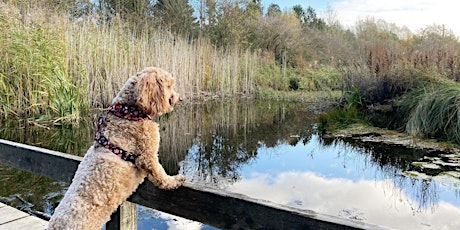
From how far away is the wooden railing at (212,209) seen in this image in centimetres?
126

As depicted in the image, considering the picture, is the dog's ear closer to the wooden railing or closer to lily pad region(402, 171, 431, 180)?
the wooden railing

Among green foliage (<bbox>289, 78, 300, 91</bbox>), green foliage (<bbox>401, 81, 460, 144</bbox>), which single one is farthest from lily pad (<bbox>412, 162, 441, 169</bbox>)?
green foliage (<bbox>289, 78, 300, 91</bbox>)

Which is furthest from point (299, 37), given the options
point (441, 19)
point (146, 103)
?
point (146, 103)

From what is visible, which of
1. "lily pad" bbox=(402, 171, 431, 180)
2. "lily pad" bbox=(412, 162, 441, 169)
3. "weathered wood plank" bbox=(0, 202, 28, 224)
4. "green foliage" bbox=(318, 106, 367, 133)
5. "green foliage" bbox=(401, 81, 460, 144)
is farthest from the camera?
"green foliage" bbox=(318, 106, 367, 133)

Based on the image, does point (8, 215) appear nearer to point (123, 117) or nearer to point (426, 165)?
point (123, 117)

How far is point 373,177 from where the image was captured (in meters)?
5.00

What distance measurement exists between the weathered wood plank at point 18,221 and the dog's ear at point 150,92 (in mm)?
1327

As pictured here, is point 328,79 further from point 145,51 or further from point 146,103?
point 146,103

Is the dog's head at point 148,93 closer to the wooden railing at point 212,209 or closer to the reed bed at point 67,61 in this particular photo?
the wooden railing at point 212,209

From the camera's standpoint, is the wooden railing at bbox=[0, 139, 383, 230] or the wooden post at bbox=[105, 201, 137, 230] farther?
the wooden post at bbox=[105, 201, 137, 230]

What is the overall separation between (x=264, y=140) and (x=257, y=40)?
564 inches

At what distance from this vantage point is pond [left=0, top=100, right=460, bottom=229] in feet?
12.6

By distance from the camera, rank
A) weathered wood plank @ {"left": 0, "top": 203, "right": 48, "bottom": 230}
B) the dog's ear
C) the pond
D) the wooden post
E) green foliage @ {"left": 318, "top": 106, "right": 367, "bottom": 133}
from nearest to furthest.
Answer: the dog's ear
the wooden post
weathered wood plank @ {"left": 0, "top": 203, "right": 48, "bottom": 230}
the pond
green foliage @ {"left": 318, "top": 106, "right": 367, "bottom": 133}

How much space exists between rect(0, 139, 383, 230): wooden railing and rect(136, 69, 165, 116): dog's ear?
1.16 ft
